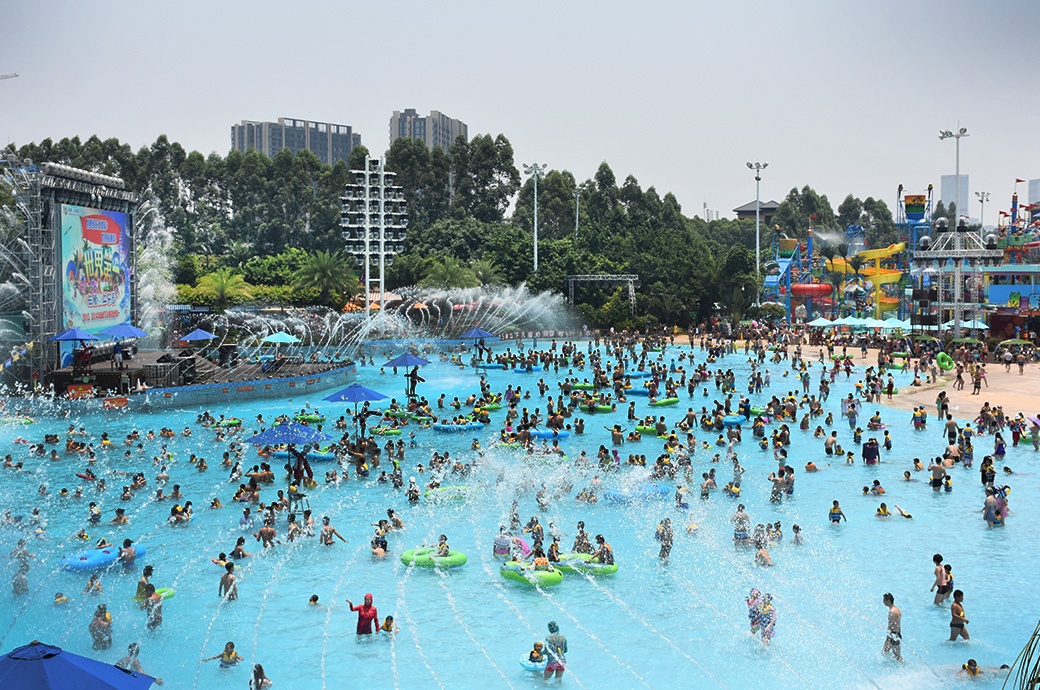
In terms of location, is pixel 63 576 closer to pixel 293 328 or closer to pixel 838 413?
pixel 838 413

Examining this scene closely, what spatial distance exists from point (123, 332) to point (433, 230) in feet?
149

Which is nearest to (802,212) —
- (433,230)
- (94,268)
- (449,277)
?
(433,230)

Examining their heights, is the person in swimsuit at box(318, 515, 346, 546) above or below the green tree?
below

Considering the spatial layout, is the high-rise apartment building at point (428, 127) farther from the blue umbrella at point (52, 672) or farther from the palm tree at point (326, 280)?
the blue umbrella at point (52, 672)

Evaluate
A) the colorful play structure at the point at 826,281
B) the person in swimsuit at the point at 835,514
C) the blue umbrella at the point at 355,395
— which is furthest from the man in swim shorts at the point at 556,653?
the colorful play structure at the point at 826,281

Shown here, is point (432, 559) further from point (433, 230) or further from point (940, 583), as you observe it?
point (433, 230)

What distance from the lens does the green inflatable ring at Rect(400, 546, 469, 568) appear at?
1900cm

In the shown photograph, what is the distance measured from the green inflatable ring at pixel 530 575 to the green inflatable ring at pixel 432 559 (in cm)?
108

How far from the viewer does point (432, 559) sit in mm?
19047

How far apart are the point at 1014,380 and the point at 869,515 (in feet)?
81.7

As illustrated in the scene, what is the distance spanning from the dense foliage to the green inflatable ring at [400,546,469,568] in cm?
5037

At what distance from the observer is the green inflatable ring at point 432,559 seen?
19000 millimetres

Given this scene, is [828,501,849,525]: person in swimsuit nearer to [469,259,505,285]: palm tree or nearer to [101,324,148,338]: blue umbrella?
[101,324,148,338]: blue umbrella

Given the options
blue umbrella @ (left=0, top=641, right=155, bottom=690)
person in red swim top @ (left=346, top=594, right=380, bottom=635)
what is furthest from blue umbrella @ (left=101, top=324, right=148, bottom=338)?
blue umbrella @ (left=0, top=641, right=155, bottom=690)
